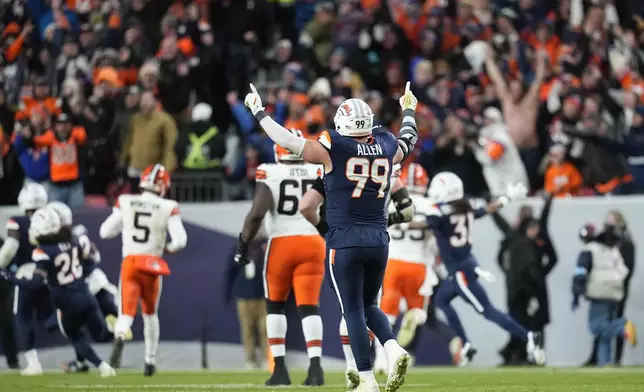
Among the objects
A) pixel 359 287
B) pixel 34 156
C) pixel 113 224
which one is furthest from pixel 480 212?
pixel 359 287

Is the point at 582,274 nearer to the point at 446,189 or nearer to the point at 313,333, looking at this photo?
the point at 446,189

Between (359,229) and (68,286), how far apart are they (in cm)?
631

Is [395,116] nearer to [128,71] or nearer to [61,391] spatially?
[128,71]

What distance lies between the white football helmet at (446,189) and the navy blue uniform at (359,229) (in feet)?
21.6

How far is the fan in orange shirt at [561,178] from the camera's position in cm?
1921

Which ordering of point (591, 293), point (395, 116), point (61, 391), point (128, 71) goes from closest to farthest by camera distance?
point (61, 391) < point (591, 293) < point (395, 116) < point (128, 71)

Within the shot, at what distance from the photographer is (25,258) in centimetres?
1780

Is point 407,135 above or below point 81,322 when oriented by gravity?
above

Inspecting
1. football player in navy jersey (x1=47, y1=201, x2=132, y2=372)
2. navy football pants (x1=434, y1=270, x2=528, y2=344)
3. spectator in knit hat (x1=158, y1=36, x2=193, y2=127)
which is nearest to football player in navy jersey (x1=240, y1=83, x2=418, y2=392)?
football player in navy jersey (x1=47, y1=201, x2=132, y2=372)

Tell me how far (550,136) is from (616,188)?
1272 millimetres

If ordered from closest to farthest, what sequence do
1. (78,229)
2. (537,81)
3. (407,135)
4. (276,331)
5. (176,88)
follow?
(407,135) → (276,331) → (78,229) → (537,81) → (176,88)

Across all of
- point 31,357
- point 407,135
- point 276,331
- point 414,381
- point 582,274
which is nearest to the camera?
point 407,135


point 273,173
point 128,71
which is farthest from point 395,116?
point 273,173

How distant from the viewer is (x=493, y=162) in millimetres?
19172
